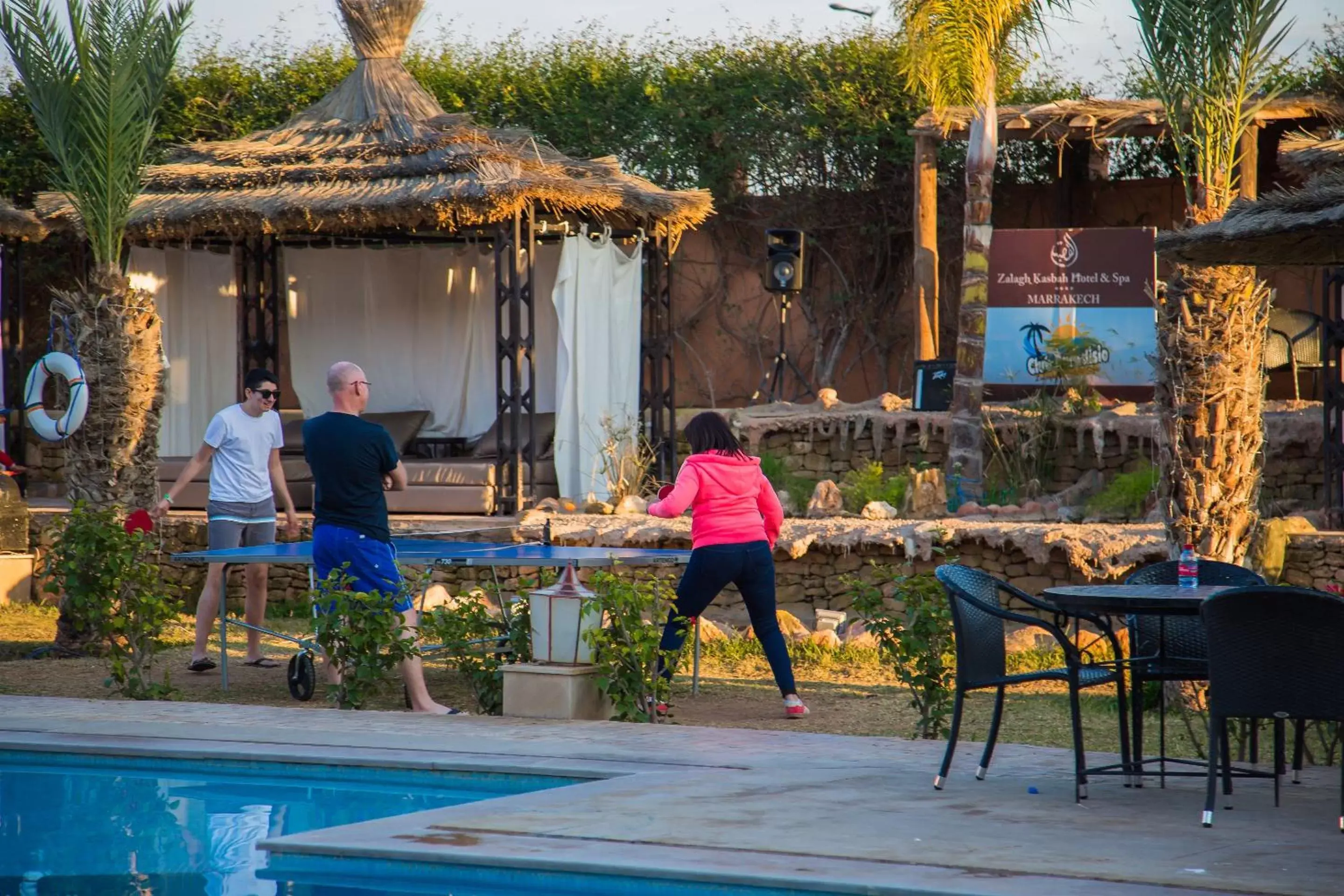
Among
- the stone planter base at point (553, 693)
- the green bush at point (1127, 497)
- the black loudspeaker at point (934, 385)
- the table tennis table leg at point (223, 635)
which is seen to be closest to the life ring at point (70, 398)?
the table tennis table leg at point (223, 635)

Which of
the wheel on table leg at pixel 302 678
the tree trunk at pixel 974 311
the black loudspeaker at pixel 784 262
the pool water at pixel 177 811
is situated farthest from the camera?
the black loudspeaker at pixel 784 262

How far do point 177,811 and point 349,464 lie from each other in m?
1.83

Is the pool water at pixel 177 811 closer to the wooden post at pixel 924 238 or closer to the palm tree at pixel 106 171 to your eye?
the palm tree at pixel 106 171

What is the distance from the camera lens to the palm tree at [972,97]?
13453mm

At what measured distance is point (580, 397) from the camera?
44.8 feet

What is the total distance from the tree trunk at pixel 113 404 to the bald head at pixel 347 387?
11.0ft

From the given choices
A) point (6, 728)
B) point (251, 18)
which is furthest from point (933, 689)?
point (251, 18)

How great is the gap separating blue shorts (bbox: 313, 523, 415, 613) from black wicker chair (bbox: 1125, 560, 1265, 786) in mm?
3309

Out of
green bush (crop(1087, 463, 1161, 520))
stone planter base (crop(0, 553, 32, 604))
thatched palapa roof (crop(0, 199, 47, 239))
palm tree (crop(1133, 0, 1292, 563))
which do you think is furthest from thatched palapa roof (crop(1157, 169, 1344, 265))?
thatched palapa roof (crop(0, 199, 47, 239))

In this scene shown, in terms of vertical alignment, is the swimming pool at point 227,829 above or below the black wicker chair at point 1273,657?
below

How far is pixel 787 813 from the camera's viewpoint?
16.3ft

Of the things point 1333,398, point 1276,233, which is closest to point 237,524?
point 1276,233

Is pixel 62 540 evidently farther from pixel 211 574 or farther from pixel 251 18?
pixel 251 18

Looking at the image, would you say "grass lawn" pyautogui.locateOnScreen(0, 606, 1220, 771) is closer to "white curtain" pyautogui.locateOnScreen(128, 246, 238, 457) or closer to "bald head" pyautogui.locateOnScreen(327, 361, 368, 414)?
"bald head" pyautogui.locateOnScreen(327, 361, 368, 414)
